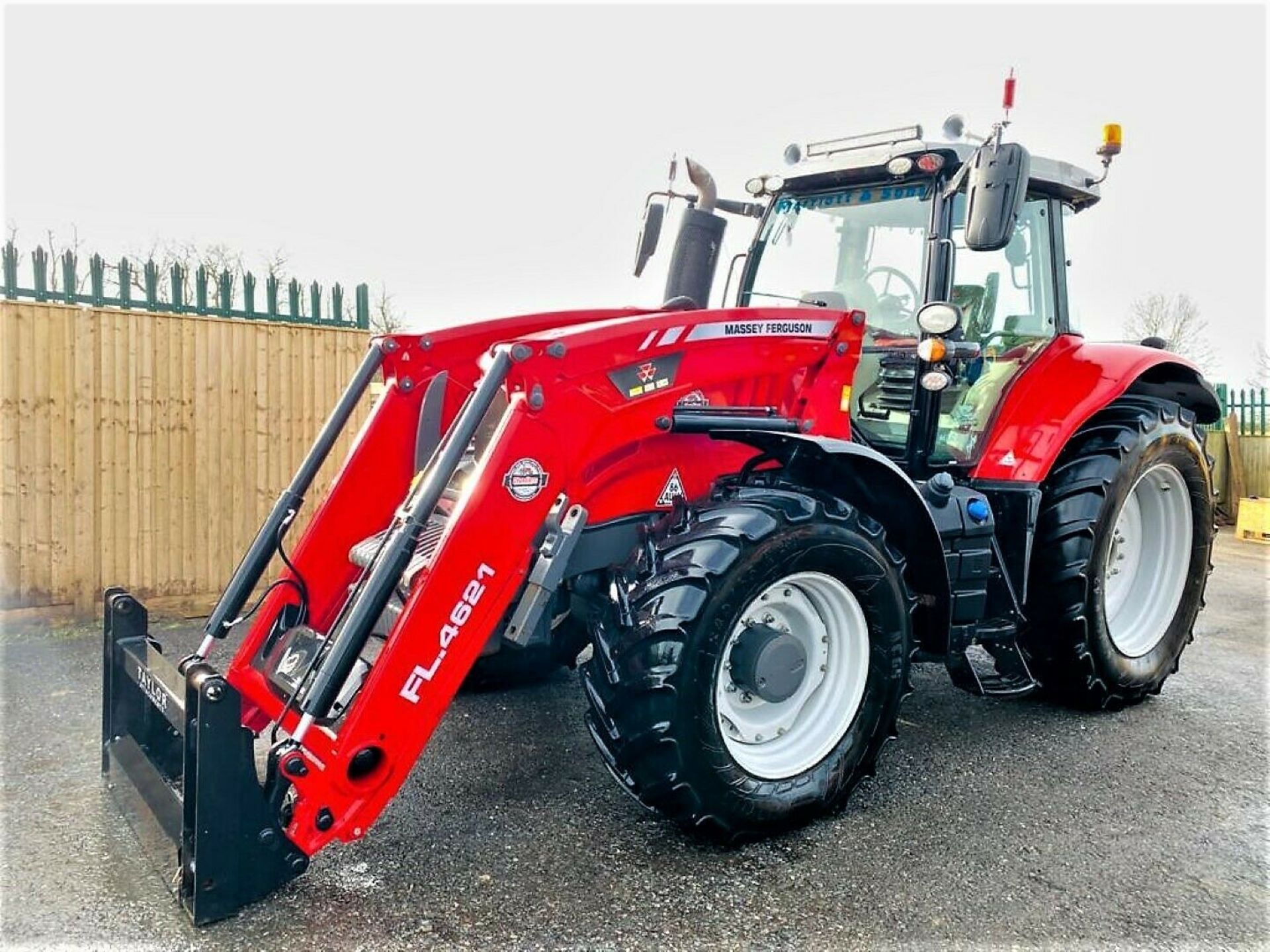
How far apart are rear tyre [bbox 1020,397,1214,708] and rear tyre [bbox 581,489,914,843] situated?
1.09 m

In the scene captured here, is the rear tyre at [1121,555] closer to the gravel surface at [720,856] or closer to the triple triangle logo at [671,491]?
the gravel surface at [720,856]

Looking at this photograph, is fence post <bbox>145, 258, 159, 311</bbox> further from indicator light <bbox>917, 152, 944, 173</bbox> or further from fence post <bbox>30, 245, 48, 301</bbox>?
indicator light <bbox>917, 152, 944, 173</bbox>

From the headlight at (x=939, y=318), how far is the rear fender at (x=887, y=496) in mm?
576

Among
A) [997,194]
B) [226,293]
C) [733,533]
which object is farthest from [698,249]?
[226,293]

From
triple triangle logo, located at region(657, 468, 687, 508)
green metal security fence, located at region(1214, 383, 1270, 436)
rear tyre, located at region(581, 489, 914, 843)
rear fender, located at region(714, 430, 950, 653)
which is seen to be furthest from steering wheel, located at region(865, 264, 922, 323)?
green metal security fence, located at region(1214, 383, 1270, 436)

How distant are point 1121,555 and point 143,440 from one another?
566cm

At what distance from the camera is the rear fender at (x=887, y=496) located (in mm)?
3252

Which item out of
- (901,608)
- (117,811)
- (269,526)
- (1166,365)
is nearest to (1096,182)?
(1166,365)

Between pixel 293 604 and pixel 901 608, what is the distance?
7.04ft

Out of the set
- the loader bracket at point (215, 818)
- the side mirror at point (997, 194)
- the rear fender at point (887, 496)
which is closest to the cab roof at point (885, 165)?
the side mirror at point (997, 194)

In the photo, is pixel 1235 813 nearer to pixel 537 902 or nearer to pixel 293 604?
pixel 537 902

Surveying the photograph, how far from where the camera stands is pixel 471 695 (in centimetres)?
438

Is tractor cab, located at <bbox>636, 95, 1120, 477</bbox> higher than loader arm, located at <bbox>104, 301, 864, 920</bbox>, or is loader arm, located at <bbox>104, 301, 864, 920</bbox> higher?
tractor cab, located at <bbox>636, 95, 1120, 477</bbox>

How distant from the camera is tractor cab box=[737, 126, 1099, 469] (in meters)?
4.00
